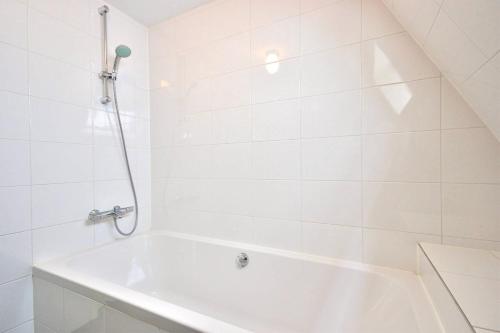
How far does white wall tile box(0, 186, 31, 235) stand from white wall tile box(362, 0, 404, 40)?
1857 millimetres

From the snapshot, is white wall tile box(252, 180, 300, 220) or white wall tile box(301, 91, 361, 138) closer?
white wall tile box(301, 91, 361, 138)

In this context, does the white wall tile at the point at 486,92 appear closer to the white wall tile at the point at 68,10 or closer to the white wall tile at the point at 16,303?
the white wall tile at the point at 68,10

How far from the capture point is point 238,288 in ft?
4.46

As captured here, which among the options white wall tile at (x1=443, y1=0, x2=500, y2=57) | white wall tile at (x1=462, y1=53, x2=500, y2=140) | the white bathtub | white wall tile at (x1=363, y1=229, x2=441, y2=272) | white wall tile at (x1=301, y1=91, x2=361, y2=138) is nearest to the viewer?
white wall tile at (x1=443, y1=0, x2=500, y2=57)

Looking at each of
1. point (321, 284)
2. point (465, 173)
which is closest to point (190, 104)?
point (321, 284)

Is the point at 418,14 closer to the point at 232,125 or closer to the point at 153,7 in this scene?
the point at 232,125

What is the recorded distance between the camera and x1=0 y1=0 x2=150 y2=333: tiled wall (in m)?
1.08

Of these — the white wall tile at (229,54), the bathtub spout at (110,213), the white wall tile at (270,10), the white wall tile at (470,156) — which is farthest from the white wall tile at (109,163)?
the white wall tile at (470,156)

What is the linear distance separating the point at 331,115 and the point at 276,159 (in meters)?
0.38

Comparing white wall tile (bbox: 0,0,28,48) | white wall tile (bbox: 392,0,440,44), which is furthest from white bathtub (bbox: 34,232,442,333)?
white wall tile (bbox: 0,0,28,48)

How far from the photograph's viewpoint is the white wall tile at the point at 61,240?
1177mm

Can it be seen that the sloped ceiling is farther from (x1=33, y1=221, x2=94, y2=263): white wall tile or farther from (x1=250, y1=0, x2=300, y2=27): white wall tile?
(x1=33, y1=221, x2=94, y2=263): white wall tile

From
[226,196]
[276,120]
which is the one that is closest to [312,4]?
[276,120]

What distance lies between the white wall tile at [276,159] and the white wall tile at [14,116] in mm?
1177
